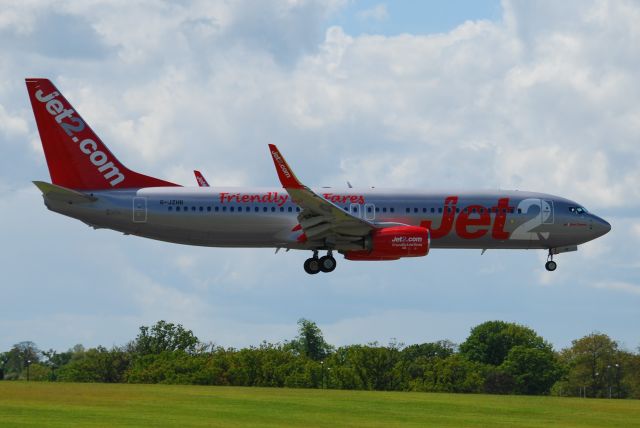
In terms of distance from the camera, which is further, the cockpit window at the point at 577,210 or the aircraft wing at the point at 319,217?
the cockpit window at the point at 577,210

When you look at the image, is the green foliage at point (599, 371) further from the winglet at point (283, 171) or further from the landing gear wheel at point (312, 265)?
the winglet at point (283, 171)

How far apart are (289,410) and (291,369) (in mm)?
77759

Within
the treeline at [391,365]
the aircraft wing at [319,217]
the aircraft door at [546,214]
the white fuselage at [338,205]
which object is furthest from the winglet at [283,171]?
the treeline at [391,365]

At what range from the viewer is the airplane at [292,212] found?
211 ft

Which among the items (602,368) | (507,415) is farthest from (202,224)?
→ (602,368)

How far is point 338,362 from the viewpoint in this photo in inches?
5812

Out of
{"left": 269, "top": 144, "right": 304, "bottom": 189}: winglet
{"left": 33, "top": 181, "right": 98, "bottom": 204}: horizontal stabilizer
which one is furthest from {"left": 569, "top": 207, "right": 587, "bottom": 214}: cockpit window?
{"left": 33, "top": 181, "right": 98, "bottom": 204}: horizontal stabilizer

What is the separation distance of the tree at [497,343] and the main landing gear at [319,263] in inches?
4137

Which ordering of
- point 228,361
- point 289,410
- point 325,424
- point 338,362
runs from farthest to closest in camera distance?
point 338,362, point 228,361, point 289,410, point 325,424

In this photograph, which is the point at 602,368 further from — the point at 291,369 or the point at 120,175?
the point at 120,175

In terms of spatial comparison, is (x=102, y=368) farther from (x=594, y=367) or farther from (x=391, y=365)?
(x=594, y=367)

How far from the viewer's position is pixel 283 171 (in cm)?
6078

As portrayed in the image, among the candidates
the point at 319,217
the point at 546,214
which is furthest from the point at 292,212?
the point at 546,214

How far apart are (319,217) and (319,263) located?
4.12 meters
